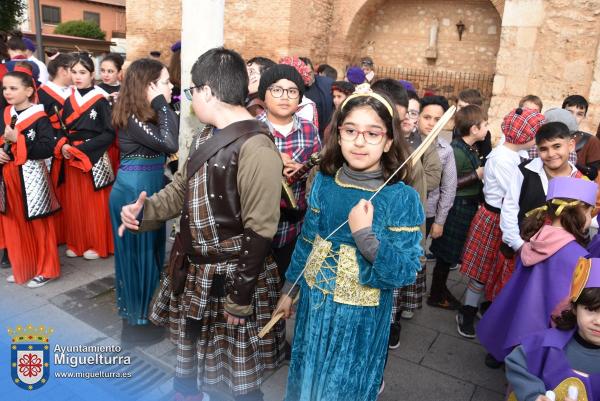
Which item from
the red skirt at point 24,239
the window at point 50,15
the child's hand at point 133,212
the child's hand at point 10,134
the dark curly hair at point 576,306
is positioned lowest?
the red skirt at point 24,239

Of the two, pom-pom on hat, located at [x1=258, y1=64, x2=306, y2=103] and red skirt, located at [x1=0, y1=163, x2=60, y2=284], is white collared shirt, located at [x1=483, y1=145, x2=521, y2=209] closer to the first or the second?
pom-pom on hat, located at [x1=258, y1=64, x2=306, y2=103]

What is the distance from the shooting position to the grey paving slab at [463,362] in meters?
3.42

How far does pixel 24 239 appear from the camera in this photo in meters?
4.45

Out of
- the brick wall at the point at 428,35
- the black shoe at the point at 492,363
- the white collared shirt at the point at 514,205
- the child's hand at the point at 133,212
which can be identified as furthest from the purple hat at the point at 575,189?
the brick wall at the point at 428,35

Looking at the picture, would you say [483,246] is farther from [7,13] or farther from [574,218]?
[7,13]

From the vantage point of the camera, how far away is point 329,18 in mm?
14906

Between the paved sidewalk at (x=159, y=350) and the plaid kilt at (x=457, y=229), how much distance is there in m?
0.57

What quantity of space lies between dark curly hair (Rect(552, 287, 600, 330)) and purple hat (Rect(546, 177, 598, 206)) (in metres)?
0.88

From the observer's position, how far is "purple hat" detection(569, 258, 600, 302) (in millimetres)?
2107

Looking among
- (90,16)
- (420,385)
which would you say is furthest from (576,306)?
(90,16)

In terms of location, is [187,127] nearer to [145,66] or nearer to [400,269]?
[145,66]

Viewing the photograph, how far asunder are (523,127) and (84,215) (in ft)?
14.3

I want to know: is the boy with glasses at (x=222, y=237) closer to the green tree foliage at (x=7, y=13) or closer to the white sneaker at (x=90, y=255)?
the white sneaker at (x=90, y=255)

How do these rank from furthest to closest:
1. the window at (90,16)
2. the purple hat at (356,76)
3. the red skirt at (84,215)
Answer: the window at (90,16)
the purple hat at (356,76)
the red skirt at (84,215)
